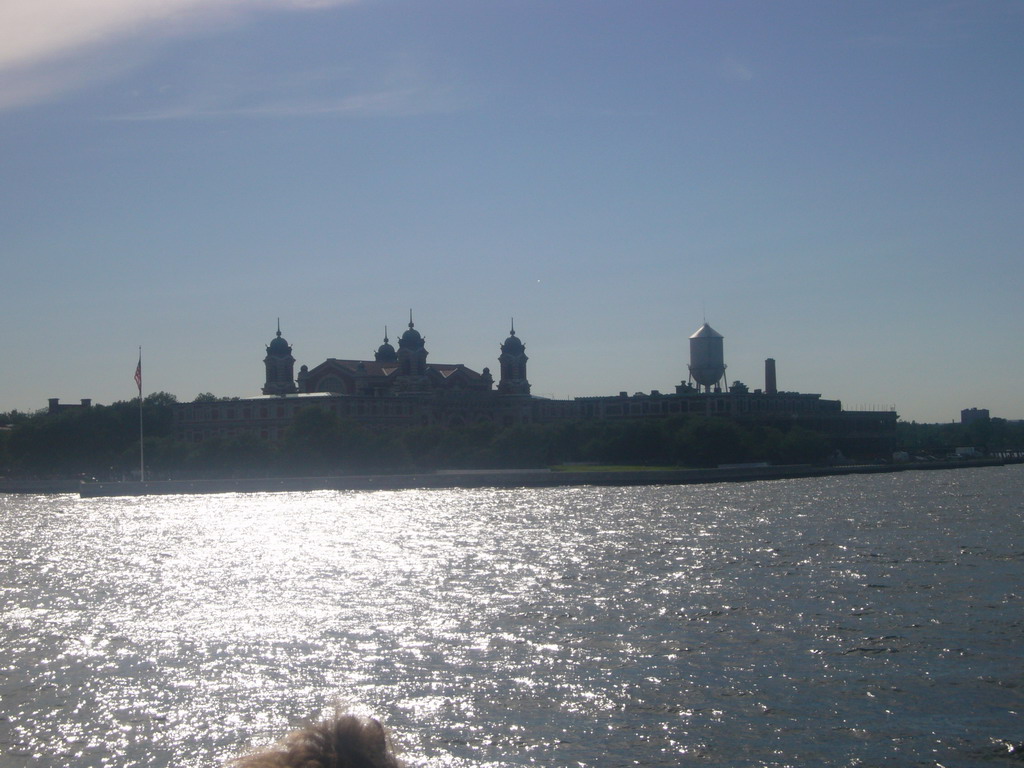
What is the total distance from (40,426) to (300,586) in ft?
324

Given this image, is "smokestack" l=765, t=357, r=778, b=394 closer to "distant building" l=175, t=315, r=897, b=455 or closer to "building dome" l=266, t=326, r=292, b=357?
"distant building" l=175, t=315, r=897, b=455

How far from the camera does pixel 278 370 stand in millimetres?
145500

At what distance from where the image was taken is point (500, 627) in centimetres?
2852

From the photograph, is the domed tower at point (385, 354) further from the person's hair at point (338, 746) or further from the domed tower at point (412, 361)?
the person's hair at point (338, 746)

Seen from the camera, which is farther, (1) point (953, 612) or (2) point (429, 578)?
(2) point (429, 578)

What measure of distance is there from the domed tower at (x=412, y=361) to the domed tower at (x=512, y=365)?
10.8 meters

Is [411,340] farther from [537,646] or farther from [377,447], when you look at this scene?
[537,646]

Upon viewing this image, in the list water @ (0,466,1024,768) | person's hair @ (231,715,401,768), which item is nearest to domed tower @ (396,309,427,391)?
water @ (0,466,1024,768)

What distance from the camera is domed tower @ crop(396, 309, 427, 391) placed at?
465 feet

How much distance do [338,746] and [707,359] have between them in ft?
494

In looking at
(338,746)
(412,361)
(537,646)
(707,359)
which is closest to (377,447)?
(412,361)

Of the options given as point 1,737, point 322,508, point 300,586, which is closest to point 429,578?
point 300,586

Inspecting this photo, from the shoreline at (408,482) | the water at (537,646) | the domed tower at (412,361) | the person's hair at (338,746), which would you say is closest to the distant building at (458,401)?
the domed tower at (412,361)

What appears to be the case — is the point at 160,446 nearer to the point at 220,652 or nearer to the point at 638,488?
the point at 638,488
